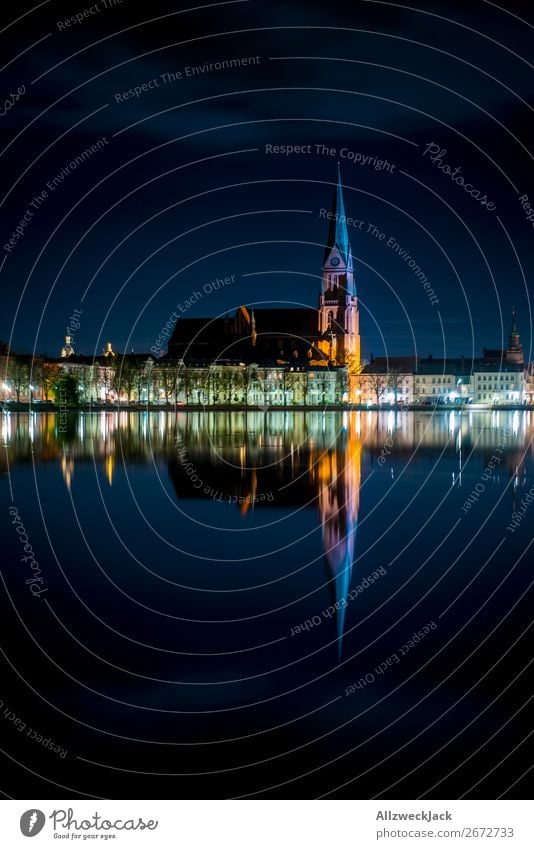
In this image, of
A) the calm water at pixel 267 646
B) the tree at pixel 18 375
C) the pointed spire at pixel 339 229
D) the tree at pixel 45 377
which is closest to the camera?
the calm water at pixel 267 646

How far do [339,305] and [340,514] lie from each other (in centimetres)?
14309

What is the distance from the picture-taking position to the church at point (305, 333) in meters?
156

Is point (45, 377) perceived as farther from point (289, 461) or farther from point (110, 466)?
point (110, 466)

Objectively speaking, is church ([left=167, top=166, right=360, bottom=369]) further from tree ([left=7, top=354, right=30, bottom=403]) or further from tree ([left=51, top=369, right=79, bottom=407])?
tree ([left=7, top=354, right=30, bottom=403])

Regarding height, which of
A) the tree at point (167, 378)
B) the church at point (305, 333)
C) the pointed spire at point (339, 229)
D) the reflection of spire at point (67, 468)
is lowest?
the reflection of spire at point (67, 468)

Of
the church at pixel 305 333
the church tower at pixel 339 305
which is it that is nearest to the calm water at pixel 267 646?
the church at pixel 305 333

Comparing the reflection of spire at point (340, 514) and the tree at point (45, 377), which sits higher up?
the tree at point (45, 377)

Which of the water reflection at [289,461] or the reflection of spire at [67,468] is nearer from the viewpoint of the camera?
the water reflection at [289,461]

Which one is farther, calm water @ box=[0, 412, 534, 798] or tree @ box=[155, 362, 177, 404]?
tree @ box=[155, 362, 177, 404]

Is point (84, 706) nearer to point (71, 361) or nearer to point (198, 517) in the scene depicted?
point (198, 517)

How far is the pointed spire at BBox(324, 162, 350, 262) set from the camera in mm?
150750

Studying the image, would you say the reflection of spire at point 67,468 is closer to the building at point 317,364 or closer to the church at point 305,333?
the building at point 317,364

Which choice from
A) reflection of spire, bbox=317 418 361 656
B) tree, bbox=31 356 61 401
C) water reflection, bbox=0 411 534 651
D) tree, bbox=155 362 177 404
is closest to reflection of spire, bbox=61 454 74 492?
water reflection, bbox=0 411 534 651

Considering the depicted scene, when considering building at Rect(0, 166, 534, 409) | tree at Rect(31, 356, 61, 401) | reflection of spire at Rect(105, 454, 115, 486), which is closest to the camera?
reflection of spire at Rect(105, 454, 115, 486)
